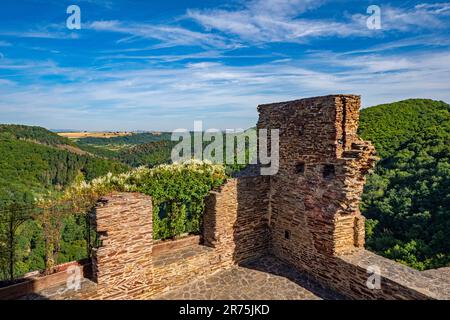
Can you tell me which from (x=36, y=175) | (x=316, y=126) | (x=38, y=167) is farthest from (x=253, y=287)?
(x=38, y=167)

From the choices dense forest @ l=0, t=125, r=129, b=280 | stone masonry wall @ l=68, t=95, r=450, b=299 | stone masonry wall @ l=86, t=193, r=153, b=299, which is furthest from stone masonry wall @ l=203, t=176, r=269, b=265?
dense forest @ l=0, t=125, r=129, b=280

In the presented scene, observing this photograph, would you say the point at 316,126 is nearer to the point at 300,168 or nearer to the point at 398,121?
the point at 300,168

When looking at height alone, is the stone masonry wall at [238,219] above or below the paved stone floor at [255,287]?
above

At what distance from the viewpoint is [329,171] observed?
7230 mm

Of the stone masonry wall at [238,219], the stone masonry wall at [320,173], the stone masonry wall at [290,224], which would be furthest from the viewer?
the stone masonry wall at [238,219]

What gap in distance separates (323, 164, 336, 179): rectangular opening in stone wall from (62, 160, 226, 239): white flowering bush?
294cm

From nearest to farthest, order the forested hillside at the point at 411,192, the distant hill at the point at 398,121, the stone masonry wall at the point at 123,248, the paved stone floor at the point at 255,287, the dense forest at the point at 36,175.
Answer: the stone masonry wall at the point at 123,248, the paved stone floor at the point at 255,287, the forested hillside at the point at 411,192, the dense forest at the point at 36,175, the distant hill at the point at 398,121

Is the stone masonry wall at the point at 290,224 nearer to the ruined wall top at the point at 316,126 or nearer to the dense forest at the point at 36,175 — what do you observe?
the ruined wall top at the point at 316,126

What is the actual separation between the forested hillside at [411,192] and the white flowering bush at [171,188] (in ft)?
48.2

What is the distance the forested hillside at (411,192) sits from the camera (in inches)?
725

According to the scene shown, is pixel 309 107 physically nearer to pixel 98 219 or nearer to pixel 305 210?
pixel 305 210

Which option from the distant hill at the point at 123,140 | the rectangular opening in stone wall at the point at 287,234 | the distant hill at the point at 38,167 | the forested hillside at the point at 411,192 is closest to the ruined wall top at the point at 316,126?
the rectangular opening in stone wall at the point at 287,234
